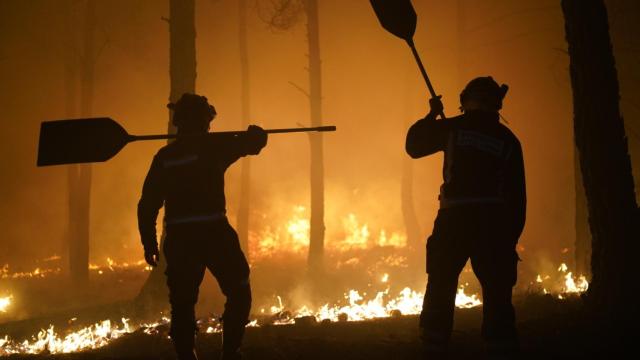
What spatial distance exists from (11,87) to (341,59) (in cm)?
1743

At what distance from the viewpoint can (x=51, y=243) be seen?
78.4 ft

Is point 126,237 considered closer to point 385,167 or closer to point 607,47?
point 385,167

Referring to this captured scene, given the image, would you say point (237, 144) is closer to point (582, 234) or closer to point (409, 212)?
point (582, 234)

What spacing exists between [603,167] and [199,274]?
5.04 m

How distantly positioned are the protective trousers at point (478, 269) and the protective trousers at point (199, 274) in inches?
67.9

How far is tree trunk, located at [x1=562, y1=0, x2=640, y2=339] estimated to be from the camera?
19.2 ft

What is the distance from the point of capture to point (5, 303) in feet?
52.5

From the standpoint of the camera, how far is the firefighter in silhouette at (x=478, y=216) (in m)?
4.04

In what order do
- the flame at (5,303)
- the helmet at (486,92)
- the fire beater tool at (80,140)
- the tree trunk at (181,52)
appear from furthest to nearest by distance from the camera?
the flame at (5,303) → the tree trunk at (181,52) → the fire beater tool at (80,140) → the helmet at (486,92)

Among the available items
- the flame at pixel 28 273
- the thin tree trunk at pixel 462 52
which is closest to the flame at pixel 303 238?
the thin tree trunk at pixel 462 52

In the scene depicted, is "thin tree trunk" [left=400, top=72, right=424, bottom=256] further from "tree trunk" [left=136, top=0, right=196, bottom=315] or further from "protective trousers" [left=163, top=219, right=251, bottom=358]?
"protective trousers" [left=163, top=219, right=251, bottom=358]

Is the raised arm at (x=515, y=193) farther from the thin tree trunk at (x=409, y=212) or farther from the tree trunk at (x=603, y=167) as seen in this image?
the thin tree trunk at (x=409, y=212)

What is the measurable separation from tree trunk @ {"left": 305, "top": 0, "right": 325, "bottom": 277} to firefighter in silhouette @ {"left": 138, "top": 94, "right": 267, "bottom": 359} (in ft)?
35.8

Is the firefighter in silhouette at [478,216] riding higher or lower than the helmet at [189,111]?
lower
